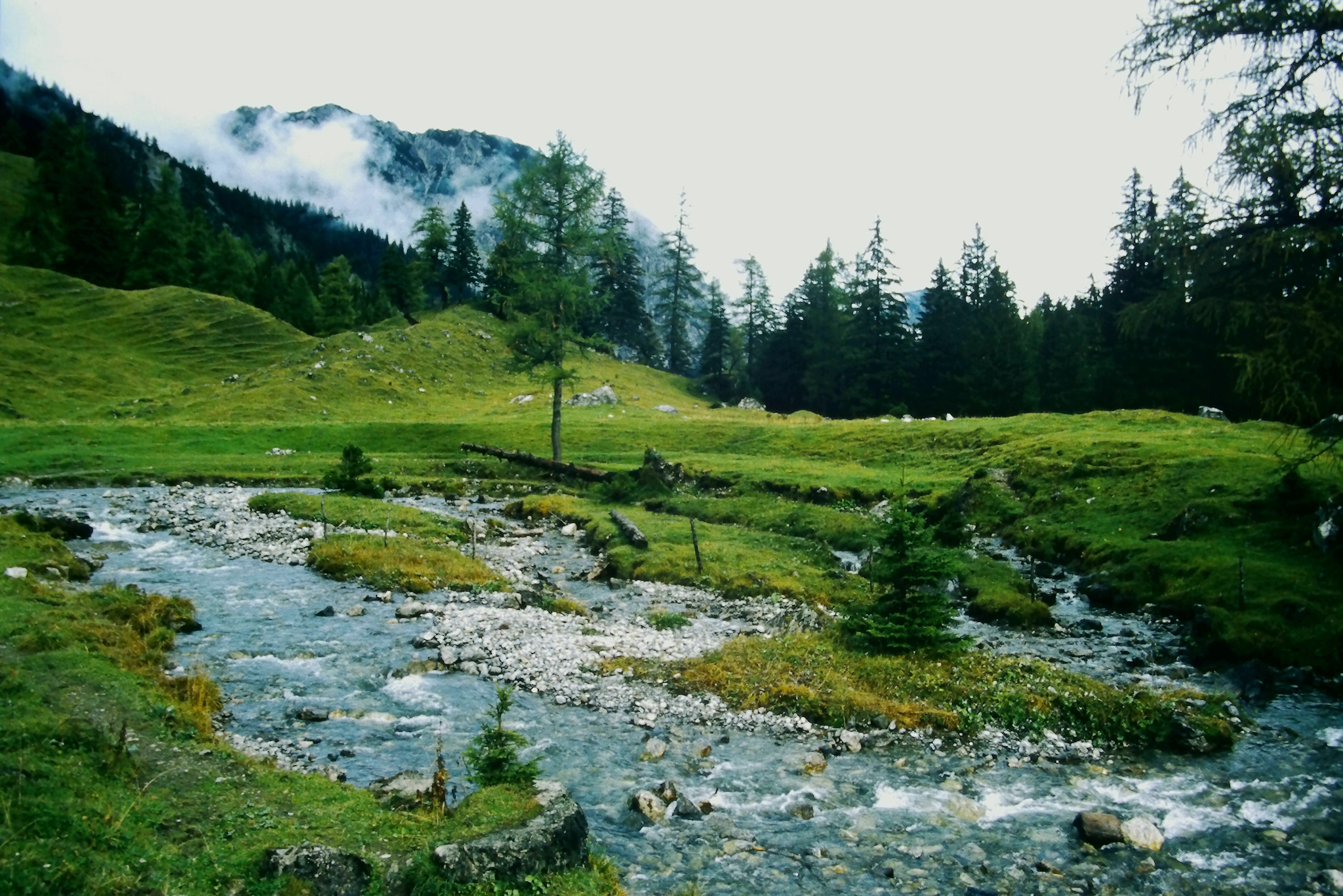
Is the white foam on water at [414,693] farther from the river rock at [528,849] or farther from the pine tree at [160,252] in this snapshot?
the pine tree at [160,252]

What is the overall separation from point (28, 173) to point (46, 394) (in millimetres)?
90815

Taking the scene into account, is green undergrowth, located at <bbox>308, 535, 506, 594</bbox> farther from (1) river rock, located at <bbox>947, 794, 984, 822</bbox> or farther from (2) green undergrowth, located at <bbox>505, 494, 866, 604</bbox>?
(1) river rock, located at <bbox>947, 794, 984, 822</bbox>

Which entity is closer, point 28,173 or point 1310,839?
point 1310,839

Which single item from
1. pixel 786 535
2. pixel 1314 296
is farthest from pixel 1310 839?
pixel 786 535

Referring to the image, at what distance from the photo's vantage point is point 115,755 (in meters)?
10.2

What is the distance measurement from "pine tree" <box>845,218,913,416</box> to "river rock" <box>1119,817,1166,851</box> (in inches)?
2902

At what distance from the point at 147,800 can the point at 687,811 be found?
24.5 feet

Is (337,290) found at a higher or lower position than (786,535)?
higher

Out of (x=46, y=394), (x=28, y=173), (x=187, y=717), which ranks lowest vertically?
(x=187, y=717)

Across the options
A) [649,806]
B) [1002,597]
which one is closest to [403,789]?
[649,806]

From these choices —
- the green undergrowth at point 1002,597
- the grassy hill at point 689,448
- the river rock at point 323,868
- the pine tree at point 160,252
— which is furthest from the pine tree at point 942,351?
the pine tree at point 160,252

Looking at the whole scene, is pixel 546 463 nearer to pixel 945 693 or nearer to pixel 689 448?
pixel 689 448

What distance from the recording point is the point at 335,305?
110 meters

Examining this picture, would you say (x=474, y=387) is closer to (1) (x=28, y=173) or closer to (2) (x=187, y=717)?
(2) (x=187, y=717)
